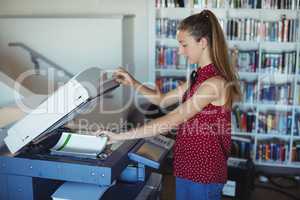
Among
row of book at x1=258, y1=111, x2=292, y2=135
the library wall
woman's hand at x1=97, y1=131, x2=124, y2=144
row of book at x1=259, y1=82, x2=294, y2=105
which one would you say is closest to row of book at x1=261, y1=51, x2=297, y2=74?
row of book at x1=259, y1=82, x2=294, y2=105

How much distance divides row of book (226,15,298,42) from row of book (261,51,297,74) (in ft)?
0.47

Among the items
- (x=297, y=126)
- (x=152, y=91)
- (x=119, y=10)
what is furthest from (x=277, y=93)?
(x=152, y=91)

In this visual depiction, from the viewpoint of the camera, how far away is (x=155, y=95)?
2.36 m

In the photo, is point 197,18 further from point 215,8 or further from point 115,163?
point 215,8

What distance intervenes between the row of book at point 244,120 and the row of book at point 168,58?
724mm

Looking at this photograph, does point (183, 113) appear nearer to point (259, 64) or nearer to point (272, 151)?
point (259, 64)

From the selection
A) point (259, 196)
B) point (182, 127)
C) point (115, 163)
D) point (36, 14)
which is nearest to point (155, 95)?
point (182, 127)

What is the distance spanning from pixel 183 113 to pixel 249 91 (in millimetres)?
2338

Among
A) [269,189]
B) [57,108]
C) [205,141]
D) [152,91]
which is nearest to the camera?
[57,108]

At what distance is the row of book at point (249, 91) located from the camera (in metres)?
3.97

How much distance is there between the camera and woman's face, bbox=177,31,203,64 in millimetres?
1904

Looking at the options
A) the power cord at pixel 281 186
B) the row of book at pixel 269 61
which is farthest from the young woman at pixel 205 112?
the row of book at pixel 269 61

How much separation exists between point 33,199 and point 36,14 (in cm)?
314

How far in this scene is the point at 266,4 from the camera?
12.4 feet
